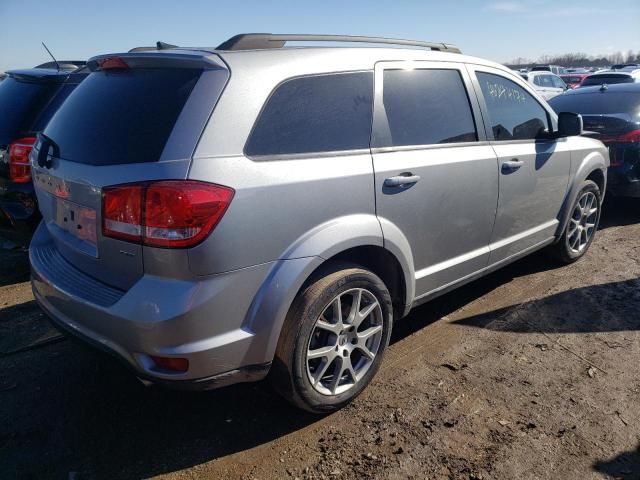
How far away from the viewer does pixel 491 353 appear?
133 inches

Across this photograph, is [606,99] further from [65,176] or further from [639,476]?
[65,176]

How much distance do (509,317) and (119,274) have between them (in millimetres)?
2801

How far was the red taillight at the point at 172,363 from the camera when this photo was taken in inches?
87.0

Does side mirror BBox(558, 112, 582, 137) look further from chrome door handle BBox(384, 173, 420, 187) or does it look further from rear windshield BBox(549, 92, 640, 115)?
rear windshield BBox(549, 92, 640, 115)

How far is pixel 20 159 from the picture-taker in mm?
4168

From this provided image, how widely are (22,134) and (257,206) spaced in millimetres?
3004

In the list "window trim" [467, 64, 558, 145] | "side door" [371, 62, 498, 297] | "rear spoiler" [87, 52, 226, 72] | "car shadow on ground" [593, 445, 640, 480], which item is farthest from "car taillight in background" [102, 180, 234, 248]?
"window trim" [467, 64, 558, 145]

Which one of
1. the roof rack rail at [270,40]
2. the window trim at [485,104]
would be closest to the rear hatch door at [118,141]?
the roof rack rail at [270,40]

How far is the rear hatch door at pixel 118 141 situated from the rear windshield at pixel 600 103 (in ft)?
19.0

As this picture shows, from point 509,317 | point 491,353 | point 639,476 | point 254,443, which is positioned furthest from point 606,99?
point 254,443

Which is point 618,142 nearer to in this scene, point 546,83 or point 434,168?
point 434,168

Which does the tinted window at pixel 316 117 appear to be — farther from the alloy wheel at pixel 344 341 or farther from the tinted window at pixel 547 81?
the tinted window at pixel 547 81

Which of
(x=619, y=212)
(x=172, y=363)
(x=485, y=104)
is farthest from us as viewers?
(x=619, y=212)

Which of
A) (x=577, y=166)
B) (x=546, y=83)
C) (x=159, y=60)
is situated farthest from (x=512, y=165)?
(x=546, y=83)
